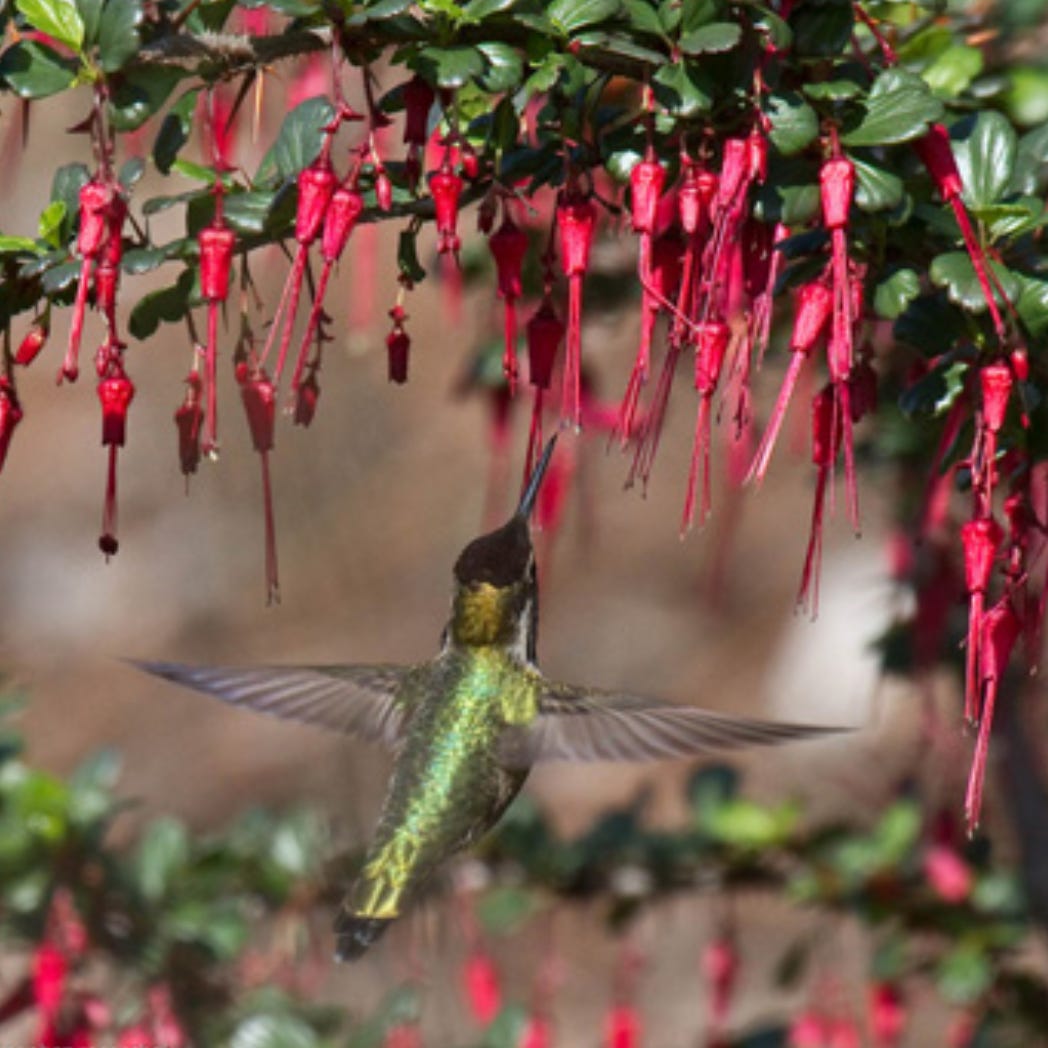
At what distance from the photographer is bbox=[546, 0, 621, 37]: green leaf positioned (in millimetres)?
1116

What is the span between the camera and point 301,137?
48.8 inches

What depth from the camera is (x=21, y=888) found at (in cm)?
206

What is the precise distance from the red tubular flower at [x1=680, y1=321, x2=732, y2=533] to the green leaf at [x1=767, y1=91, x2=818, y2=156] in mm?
111

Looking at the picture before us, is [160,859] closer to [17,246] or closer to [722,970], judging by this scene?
[722,970]

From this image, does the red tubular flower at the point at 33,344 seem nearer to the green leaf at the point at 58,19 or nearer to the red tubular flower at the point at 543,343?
the green leaf at the point at 58,19

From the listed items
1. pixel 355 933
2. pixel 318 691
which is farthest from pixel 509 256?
pixel 355 933

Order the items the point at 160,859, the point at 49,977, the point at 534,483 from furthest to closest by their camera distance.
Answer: the point at 160,859
the point at 49,977
the point at 534,483

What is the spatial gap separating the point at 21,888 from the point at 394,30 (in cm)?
121

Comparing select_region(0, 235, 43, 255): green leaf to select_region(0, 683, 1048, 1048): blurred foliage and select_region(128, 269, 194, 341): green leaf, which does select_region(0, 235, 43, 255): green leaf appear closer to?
select_region(128, 269, 194, 341): green leaf

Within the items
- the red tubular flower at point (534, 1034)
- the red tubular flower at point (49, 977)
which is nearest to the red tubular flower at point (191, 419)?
the red tubular flower at point (49, 977)

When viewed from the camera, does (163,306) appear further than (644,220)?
Yes

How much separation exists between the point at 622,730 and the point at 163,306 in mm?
520

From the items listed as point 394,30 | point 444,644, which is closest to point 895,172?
point 394,30

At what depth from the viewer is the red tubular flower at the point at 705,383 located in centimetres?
116
